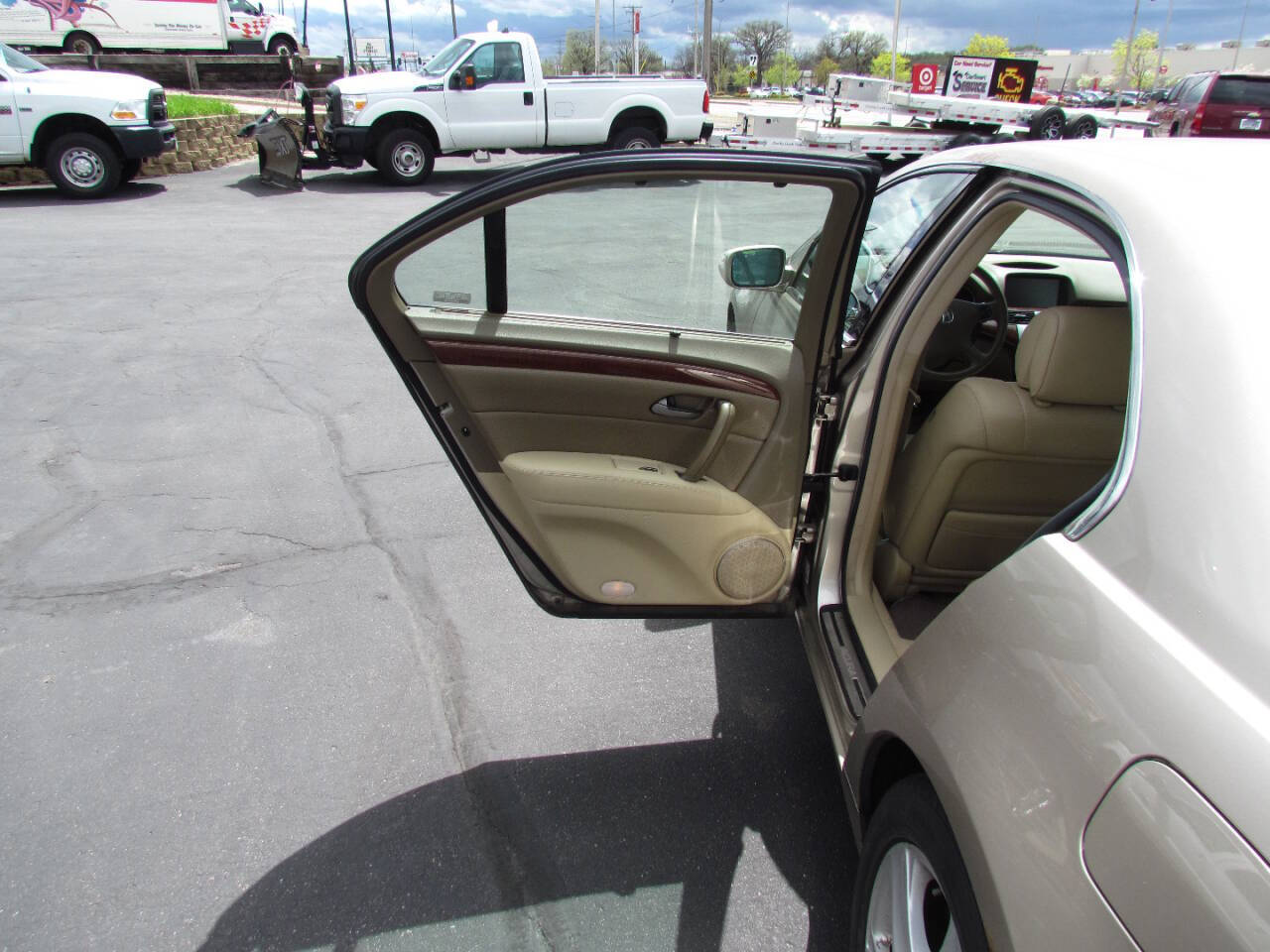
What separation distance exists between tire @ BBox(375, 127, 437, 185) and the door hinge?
1208 centimetres

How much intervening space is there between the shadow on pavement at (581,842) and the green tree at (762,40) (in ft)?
296

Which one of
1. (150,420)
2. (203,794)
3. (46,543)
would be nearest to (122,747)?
(203,794)

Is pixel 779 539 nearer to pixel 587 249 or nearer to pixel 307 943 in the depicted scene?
pixel 587 249

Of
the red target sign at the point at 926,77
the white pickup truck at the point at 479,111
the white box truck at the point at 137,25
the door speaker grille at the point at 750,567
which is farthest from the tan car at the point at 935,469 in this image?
the white box truck at the point at 137,25

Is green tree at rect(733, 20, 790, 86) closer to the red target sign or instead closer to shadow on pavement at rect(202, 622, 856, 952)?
the red target sign

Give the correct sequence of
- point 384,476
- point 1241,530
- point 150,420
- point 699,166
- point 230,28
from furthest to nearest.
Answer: point 230,28 → point 150,420 → point 384,476 → point 699,166 → point 1241,530

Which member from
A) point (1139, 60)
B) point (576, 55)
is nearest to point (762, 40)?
point (576, 55)

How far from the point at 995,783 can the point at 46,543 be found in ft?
12.9

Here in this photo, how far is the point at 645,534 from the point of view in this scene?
2301 mm

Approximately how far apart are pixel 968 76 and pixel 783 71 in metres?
63.4

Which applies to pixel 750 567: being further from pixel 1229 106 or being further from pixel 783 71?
pixel 783 71

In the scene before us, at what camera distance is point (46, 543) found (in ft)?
12.0

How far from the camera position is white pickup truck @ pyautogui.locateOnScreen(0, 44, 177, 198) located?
10.5 metres

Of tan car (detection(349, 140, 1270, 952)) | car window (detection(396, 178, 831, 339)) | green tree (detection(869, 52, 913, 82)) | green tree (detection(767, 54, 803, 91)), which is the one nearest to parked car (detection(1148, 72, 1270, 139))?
tan car (detection(349, 140, 1270, 952))
